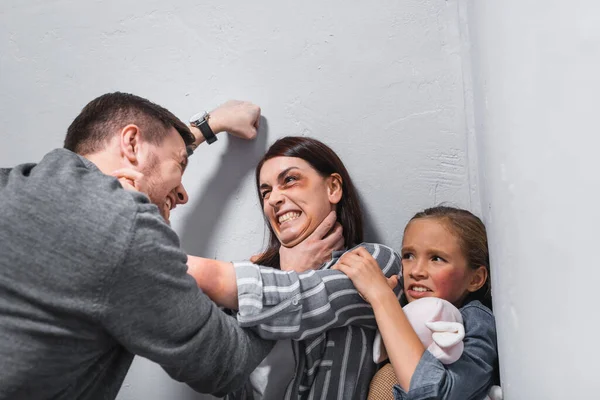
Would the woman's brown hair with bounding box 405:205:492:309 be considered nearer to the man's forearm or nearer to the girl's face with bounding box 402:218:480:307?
the girl's face with bounding box 402:218:480:307

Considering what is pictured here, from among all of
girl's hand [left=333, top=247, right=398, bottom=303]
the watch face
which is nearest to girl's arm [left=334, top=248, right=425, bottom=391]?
girl's hand [left=333, top=247, right=398, bottom=303]

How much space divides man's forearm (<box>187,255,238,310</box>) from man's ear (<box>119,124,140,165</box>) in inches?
9.9

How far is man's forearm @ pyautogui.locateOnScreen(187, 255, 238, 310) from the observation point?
1.27 m

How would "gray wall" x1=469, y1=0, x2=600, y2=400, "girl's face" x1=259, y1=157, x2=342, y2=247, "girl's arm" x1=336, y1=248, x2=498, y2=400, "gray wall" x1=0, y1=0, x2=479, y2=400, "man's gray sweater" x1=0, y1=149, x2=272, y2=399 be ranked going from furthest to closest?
"gray wall" x1=0, y1=0, x2=479, y2=400 → "girl's face" x1=259, y1=157, x2=342, y2=247 → "girl's arm" x1=336, y1=248, x2=498, y2=400 → "man's gray sweater" x1=0, y1=149, x2=272, y2=399 → "gray wall" x1=469, y1=0, x2=600, y2=400

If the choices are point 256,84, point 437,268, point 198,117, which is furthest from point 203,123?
point 437,268

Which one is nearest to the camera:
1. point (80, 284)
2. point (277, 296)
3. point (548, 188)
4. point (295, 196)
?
point (548, 188)

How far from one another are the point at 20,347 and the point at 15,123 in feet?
3.93

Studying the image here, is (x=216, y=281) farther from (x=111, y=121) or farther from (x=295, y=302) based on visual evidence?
(x=111, y=121)

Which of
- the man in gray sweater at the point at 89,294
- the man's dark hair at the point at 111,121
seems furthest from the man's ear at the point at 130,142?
the man in gray sweater at the point at 89,294

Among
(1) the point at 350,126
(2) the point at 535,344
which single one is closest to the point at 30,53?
(1) the point at 350,126

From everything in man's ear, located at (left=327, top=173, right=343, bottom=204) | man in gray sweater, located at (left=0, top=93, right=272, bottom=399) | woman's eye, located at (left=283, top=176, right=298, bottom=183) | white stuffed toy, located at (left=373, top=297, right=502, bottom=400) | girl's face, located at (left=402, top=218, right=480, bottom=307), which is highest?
man's ear, located at (left=327, top=173, right=343, bottom=204)

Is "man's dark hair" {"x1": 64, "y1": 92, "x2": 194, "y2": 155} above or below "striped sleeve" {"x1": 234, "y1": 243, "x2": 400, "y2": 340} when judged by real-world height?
above

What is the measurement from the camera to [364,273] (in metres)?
1.38

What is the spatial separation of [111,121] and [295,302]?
0.56 metres
